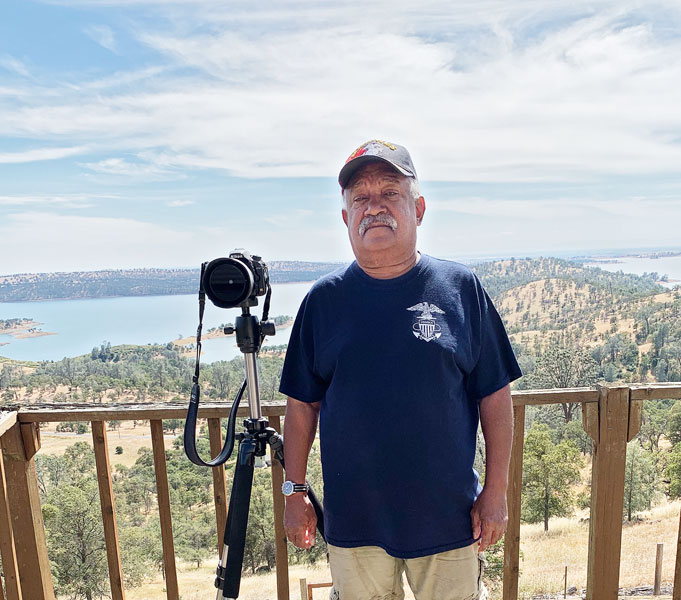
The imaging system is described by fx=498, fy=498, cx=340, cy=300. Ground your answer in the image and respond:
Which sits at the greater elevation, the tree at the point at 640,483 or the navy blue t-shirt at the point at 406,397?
the navy blue t-shirt at the point at 406,397

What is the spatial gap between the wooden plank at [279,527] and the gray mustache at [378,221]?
2.49 feet

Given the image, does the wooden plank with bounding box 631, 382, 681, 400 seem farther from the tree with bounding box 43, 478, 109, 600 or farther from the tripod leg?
the tree with bounding box 43, 478, 109, 600

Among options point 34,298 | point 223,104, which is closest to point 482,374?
point 223,104

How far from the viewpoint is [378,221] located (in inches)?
50.3

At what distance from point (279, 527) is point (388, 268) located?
1.02 metres

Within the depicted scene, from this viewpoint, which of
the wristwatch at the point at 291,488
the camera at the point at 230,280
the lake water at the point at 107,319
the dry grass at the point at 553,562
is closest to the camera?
the camera at the point at 230,280

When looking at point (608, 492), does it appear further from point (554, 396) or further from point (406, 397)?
point (406, 397)

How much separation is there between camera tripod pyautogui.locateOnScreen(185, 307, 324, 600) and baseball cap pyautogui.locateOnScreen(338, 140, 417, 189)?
46cm

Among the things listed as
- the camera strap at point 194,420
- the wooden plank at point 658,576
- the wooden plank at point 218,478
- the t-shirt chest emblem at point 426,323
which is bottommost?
the wooden plank at point 658,576

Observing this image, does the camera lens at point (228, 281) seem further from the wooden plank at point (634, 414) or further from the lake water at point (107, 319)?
the lake water at point (107, 319)

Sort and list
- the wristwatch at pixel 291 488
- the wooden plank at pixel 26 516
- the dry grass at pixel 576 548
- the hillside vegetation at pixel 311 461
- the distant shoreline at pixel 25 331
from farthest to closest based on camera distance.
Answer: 1. the distant shoreline at pixel 25 331
2. the hillside vegetation at pixel 311 461
3. the dry grass at pixel 576 548
4. the wooden plank at pixel 26 516
5. the wristwatch at pixel 291 488

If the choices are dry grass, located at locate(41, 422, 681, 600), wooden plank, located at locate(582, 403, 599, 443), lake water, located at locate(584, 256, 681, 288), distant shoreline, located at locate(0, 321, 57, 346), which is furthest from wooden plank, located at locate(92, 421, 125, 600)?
lake water, located at locate(584, 256, 681, 288)

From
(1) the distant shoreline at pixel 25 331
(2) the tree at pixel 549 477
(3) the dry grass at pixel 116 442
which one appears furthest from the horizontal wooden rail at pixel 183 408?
(1) the distant shoreline at pixel 25 331

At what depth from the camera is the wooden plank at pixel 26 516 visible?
1.70 metres
